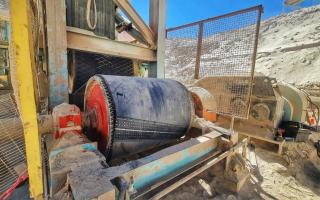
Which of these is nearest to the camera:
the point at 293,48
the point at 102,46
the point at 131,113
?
the point at 131,113

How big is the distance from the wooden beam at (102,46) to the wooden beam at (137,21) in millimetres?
216

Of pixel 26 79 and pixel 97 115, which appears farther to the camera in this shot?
pixel 97 115

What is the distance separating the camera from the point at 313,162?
3.48m

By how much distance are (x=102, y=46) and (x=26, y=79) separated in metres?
2.38

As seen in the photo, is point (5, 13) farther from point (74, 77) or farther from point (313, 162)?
point (313, 162)

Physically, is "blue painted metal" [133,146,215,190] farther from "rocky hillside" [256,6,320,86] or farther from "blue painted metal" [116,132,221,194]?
"rocky hillside" [256,6,320,86]

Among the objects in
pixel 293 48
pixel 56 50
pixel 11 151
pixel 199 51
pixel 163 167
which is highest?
pixel 293 48

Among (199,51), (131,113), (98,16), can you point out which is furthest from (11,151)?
(199,51)

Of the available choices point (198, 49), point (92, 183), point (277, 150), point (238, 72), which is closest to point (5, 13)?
point (198, 49)

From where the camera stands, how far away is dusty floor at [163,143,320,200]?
217 centimetres

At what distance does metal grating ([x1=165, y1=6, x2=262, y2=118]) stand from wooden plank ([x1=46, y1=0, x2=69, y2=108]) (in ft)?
9.65

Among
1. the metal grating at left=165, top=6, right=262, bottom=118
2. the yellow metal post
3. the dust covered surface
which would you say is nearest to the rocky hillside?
the dust covered surface

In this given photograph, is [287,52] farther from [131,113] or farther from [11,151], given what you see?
[11,151]

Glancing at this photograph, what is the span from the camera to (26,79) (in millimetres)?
1088
